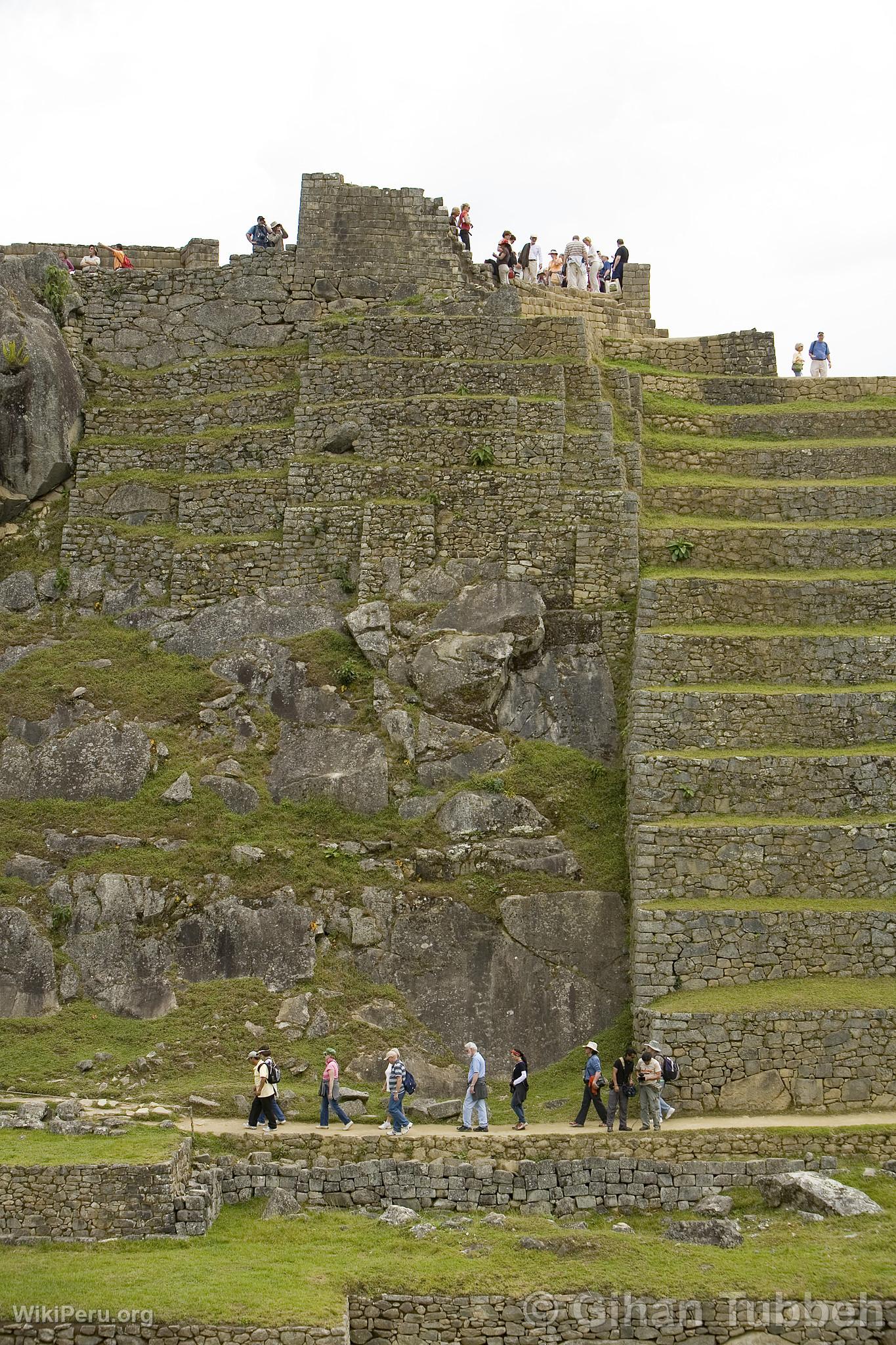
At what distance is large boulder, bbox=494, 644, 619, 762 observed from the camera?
A: 2891 centimetres

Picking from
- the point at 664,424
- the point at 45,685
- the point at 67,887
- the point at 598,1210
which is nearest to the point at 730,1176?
the point at 598,1210

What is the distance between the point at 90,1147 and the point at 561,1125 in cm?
617

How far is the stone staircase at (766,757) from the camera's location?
2455cm

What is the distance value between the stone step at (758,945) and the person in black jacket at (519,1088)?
217 cm

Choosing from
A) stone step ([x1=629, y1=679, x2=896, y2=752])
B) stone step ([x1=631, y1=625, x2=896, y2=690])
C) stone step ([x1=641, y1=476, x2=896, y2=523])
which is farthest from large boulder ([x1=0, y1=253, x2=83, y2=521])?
stone step ([x1=629, y1=679, x2=896, y2=752])

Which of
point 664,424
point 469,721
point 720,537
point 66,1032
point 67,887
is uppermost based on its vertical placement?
point 664,424

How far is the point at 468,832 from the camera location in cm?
2753

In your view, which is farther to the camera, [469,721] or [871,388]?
[871,388]

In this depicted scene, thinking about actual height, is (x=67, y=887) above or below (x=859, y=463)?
below

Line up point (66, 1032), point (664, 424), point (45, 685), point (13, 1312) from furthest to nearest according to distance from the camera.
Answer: point (664, 424) → point (45, 685) → point (66, 1032) → point (13, 1312)

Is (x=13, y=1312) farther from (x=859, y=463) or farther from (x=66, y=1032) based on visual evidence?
(x=859, y=463)

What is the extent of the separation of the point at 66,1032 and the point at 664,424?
53.8ft

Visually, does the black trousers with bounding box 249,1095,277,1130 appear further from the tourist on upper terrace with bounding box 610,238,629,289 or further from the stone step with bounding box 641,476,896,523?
the tourist on upper terrace with bounding box 610,238,629,289
